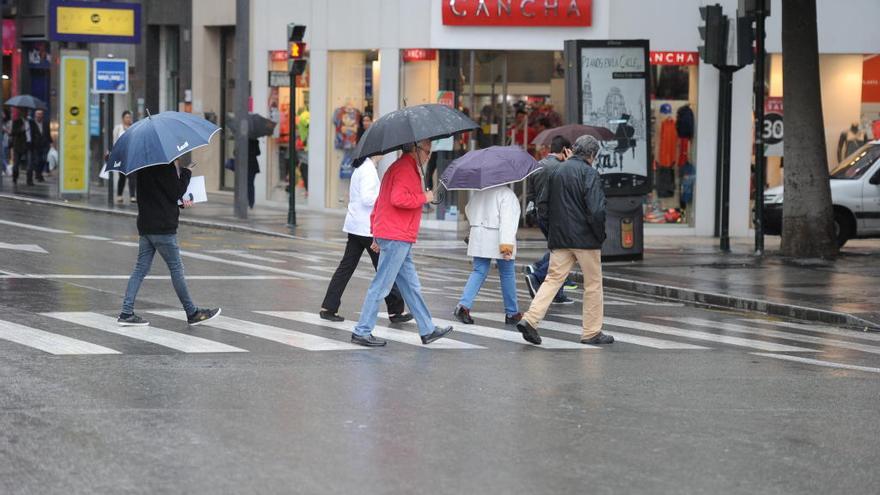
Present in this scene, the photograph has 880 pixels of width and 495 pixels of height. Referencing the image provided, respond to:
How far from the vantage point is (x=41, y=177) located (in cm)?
4075

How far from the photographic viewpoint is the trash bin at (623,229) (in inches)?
852

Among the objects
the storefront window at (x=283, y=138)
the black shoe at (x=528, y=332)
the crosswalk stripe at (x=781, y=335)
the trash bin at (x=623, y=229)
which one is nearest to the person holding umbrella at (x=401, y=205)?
the black shoe at (x=528, y=332)

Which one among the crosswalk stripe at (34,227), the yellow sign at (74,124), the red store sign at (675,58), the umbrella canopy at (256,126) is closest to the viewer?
the crosswalk stripe at (34,227)

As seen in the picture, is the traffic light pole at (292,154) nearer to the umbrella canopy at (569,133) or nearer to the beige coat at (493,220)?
the umbrella canopy at (569,133)

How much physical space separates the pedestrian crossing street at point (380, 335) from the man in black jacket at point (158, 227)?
0.20 m

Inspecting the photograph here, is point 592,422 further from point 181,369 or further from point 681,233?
point 681,233

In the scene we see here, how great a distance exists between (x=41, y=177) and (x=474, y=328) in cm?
2916

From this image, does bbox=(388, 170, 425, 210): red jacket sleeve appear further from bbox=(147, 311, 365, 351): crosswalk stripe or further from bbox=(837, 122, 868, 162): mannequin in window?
bbox=(837, 122, 868, 162): mannequin in window

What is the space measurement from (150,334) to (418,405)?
3.86 meters

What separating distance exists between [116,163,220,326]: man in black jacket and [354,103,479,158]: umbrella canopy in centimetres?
197

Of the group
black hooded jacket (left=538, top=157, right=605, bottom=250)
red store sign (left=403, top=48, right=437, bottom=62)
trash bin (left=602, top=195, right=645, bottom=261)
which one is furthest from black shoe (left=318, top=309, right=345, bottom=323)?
red store sign (left=403, top=48, right=437, bottom=62)

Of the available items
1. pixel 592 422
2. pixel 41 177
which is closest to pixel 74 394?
pixel 592 422

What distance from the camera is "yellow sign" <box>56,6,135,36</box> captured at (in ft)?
110

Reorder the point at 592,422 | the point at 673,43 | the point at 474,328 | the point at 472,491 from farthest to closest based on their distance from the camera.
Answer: the point at 673,43
the point at 474,328
the point at 592,422
the point at 472,491
